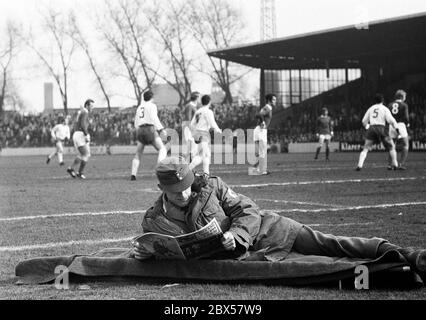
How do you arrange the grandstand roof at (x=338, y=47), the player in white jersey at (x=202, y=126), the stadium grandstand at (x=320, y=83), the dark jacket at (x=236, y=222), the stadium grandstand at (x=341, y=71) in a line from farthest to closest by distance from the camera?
the stadium grandstand at (x=320, y=83)
the stadium grandstand at (x=341, y=71)
the grandstand roof at (x=338, y=47)
the player in white jersey at (x=202, y=126)
the dark jacket at (x=236, y=222)

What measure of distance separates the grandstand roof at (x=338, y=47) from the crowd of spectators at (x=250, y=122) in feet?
7.46

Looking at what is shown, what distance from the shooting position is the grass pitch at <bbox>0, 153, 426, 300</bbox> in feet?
18.1

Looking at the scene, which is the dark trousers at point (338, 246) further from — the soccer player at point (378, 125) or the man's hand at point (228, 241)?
the soccer player at point (378, 125)

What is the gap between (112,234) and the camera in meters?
8.68

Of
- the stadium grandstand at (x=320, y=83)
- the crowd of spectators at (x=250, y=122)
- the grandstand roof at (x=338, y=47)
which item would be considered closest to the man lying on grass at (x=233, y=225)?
the grandstand roof at (x=338, y=47)

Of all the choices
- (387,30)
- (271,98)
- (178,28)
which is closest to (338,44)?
(387,30)

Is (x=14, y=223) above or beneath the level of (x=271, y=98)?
beneath

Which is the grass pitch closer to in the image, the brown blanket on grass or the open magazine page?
the brown blanket on grass

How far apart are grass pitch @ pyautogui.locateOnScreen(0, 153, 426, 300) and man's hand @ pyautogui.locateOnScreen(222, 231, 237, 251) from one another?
0.29 m

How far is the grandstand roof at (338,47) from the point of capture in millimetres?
33875

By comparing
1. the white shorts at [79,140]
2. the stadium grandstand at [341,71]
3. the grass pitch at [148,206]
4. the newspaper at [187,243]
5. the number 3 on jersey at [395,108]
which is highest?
the stadium grandstand at [341,71]

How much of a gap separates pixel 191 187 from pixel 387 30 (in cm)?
3030

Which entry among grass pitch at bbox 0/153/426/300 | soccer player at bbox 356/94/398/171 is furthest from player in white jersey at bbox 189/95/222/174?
soccer player at bbox 356/94/398/171
